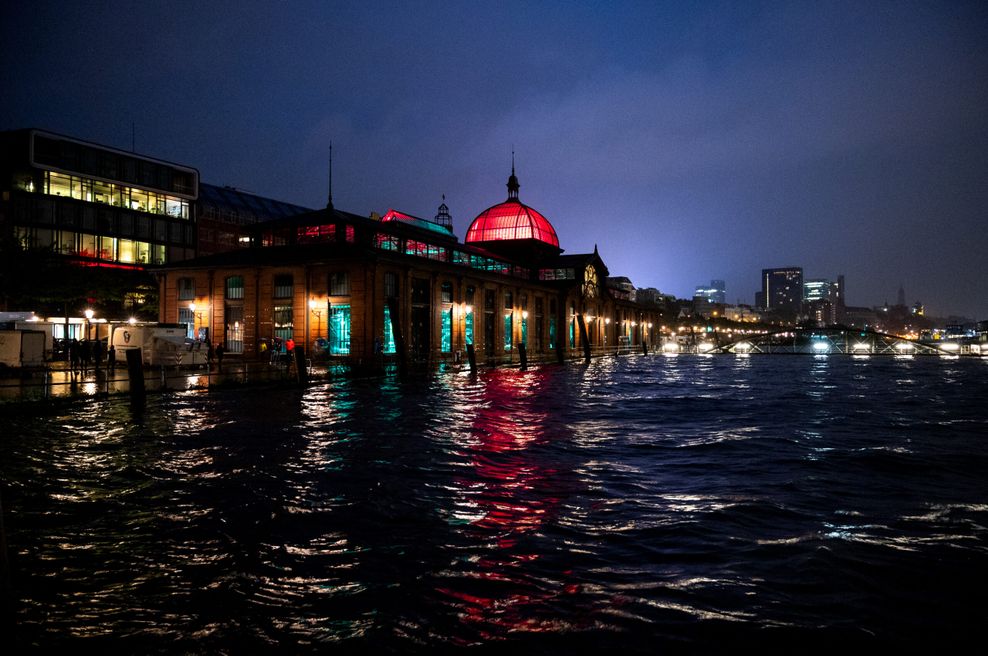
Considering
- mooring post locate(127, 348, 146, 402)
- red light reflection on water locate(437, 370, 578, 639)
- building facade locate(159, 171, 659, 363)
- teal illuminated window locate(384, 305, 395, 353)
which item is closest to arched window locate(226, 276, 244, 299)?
building facade locate(159, 171, 659, 363)

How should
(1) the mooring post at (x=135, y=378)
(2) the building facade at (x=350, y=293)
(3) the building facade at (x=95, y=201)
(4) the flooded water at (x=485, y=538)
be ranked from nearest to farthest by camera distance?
1. (4) the flooded water at (x=485, y=538)
2. (1) the mooring post at (x=135, y=378)
3. (2) the building facade at (x=350, y=293)
4. (3) the building facade at (x=95, y=201)

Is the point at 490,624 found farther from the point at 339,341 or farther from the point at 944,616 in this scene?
the point at 339,341

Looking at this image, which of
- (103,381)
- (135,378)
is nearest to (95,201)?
(103,381)

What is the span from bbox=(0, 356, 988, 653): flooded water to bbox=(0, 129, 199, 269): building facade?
64.8 m

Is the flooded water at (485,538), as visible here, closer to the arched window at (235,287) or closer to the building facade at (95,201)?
the arched window at (235,287)

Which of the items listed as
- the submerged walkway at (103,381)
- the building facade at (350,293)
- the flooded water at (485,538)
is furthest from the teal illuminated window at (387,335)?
the flooded water at (485,538)

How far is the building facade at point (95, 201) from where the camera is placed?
69.2m

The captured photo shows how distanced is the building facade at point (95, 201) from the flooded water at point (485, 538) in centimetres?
6478

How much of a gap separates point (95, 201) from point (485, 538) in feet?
279

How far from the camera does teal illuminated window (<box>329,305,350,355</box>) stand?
44656mm

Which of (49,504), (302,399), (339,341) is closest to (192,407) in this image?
(302,399)

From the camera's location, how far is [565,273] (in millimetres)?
80188

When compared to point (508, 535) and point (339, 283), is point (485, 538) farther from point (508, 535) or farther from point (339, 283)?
point (339, 283)

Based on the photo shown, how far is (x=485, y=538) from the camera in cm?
765
